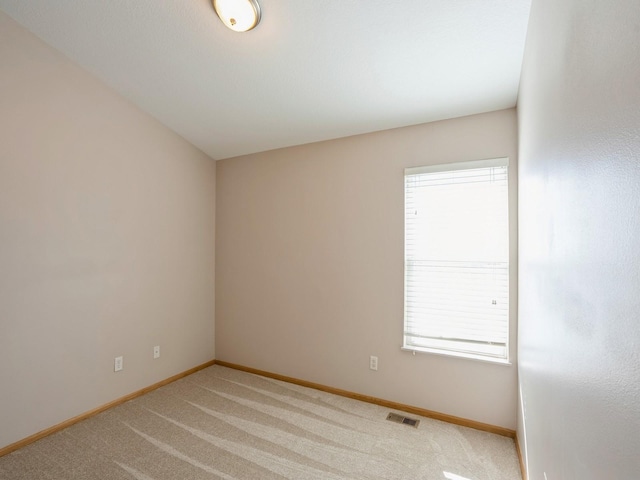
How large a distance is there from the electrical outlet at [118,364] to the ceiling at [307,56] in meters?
2.34

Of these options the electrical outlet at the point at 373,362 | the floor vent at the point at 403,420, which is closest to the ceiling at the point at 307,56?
the electrical outlet at the point at 373,362

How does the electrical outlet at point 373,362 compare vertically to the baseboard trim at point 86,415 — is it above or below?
above

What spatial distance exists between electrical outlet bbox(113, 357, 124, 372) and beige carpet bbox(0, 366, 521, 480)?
1.05 ft

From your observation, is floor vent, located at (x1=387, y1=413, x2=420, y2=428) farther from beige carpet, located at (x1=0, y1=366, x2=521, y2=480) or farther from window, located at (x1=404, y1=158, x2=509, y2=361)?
window, located at (x1=404, y1=158, x2=509, y2=361)

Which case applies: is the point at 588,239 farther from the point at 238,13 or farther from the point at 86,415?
the point at 86,415

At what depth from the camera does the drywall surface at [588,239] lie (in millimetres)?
548

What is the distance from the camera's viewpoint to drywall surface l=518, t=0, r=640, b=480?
1.80 feet

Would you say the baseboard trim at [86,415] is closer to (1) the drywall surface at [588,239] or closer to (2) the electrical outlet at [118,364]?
(2) the electrical outlet at [118,364]

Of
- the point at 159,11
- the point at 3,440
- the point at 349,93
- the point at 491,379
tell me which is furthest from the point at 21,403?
the point at 491,379

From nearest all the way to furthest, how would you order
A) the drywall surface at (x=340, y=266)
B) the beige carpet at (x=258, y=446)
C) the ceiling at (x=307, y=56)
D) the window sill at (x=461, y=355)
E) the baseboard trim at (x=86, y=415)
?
the ceiling at (x=307, y=56) → the beige carpet at (x=258, y=446) → the baseboard trim at (x=86, y=415) → the window sill at (x=461, y=355) → the drywall surface at (x=340, y=266)

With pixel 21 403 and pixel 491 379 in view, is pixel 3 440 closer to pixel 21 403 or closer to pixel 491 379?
pixel 21 403

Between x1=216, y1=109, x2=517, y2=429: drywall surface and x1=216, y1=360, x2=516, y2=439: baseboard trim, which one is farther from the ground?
x1=216, y1=109, x2=517, y2=429: drywall surface

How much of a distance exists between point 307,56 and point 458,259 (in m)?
1.87

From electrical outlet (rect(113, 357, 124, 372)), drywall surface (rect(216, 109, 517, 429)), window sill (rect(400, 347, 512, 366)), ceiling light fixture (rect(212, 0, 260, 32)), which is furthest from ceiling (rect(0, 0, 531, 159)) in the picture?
electrical outlet (rect(113, 357, 124, 372))
